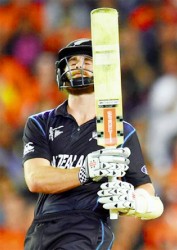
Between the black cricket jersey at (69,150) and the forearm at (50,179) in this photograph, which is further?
the black cricket jersey at (69,150)

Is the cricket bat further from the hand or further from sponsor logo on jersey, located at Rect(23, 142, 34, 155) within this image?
sponsor logo on jersey, located at Rect(23, 142, 34, 155)

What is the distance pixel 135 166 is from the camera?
4.77 m

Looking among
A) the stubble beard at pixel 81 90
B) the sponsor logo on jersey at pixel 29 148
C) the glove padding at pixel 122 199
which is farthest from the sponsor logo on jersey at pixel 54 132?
the glove padding at pixel 122 199

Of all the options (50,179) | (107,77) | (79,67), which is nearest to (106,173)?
(50,179)

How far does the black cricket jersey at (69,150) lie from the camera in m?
4.66

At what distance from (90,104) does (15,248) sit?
2.55 meters

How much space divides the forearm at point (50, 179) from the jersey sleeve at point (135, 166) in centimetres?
38

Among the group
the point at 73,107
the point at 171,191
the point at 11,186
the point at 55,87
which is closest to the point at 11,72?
the point at 55,87

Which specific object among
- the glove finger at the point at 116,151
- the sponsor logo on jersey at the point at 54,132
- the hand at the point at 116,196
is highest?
the sponsor logo on jersey at the point at 54,132

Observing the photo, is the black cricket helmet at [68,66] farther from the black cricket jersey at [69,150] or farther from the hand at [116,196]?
the hand at [116,196]

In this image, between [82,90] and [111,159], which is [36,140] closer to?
[82,90]

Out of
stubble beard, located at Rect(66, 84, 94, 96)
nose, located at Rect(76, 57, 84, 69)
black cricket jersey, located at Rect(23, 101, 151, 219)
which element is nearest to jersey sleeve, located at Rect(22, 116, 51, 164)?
black cricket jersey, located at Rect(23, 101, 151, 219)

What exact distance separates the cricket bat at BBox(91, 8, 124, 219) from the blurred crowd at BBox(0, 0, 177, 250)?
270cm

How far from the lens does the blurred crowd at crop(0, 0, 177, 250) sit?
738cm
